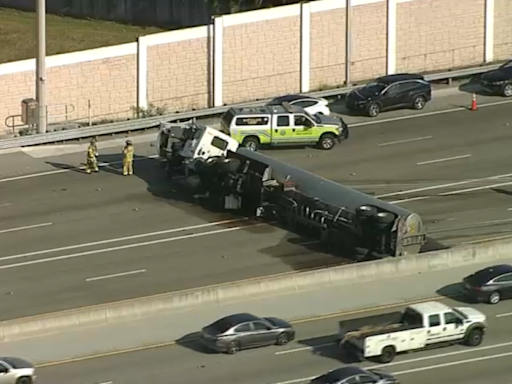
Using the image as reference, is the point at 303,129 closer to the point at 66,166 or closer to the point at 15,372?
the point at 66,166

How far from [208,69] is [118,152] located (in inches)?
273

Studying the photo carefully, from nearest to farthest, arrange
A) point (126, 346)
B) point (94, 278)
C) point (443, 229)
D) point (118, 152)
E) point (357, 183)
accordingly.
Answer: point (126, 346)
point (94, 278)
point (443, 229)
point (357, 183)
point (118, 152)

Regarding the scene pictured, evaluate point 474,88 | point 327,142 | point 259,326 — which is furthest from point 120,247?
point 474,88

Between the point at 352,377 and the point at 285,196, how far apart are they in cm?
1411

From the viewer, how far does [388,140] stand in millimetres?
56938

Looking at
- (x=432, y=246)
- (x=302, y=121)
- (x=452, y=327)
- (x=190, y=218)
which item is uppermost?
(x=302, y=121)

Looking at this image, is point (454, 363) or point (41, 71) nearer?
point (454, 363)

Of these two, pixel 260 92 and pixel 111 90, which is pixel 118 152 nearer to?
pixel 111 90

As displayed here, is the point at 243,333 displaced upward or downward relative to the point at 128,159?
downward

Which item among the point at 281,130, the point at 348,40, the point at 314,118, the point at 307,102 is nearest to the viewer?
the point at 281,130

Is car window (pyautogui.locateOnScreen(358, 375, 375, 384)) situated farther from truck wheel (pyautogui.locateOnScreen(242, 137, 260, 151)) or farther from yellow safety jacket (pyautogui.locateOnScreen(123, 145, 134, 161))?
truck wheel (pyautogui.locateOnScreen(242, 137, 260, 151))

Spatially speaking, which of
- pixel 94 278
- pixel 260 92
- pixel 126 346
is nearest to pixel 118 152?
pixel 260 92

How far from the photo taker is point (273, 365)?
37344 millimetres

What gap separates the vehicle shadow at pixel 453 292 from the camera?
4228 cm
